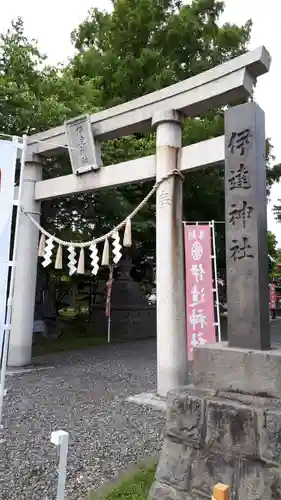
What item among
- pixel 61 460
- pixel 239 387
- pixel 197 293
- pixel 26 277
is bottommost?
pixel 61 460

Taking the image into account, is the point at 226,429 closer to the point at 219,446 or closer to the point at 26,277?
the point at 219,446

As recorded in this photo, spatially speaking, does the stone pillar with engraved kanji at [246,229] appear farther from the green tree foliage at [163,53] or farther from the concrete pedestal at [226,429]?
the green tree foliage at [163,53]

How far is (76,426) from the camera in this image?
4.50 m

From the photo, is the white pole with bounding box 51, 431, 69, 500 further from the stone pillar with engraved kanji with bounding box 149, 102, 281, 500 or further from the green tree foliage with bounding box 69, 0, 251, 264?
the green tree foliage with bounding box 69, 0, 251, 264

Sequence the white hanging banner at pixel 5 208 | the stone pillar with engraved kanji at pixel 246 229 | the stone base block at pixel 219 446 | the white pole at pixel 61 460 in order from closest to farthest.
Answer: the stone base block at pixel 219 446 → the white pole at pixel 61 460 → the stone pillar with engraved kanji at pixel 246 229 → the white hanging banner at pixel 5 208

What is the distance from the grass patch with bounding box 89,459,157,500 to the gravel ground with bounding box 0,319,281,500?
0.15m

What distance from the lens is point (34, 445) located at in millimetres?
3926

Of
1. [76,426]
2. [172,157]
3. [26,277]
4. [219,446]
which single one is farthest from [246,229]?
[26,277]

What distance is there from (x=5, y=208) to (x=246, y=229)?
247 cm

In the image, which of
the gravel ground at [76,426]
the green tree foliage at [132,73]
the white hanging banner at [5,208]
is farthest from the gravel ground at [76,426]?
Result: the green tree foliage at [132,73]

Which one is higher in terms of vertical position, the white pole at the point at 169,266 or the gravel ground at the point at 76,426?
the white pole at the point at 169,266

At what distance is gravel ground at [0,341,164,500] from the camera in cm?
327

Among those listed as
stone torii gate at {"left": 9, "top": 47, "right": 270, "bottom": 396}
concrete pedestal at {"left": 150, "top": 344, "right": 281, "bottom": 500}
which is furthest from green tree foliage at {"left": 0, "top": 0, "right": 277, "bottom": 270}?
concrete pedestal at {"left": 150, "top": 344, "right": 281, "bottom": 500}

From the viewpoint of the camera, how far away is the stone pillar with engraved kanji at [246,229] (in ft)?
9.61
